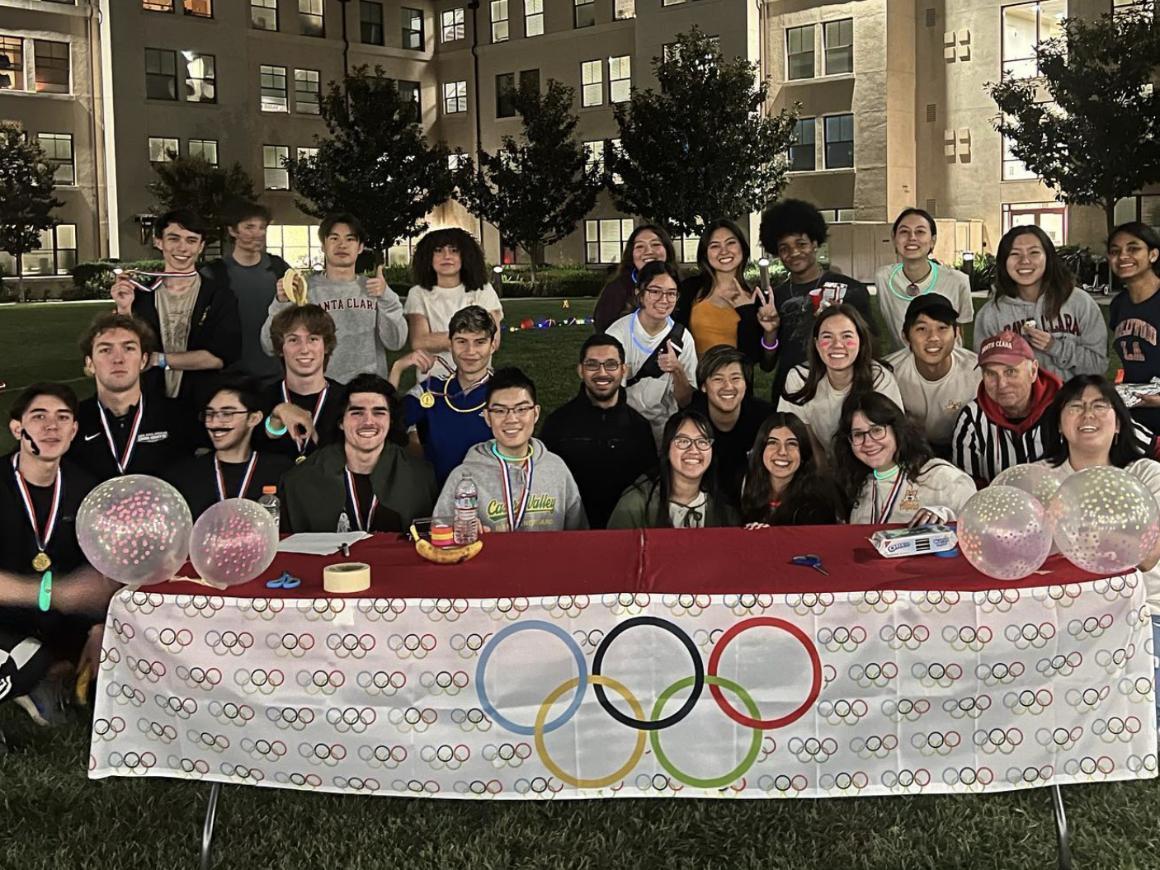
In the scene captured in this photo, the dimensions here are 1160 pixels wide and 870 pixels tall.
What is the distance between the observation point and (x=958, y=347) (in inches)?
233

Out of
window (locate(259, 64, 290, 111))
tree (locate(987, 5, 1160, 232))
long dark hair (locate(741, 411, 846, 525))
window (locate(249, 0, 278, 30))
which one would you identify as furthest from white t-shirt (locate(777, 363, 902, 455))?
window (locate(249, 0, 278, 30))

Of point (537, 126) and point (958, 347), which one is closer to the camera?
point (958, 347)

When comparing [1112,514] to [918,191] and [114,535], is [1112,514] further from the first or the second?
[918,191]

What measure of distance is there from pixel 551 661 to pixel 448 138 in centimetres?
3809

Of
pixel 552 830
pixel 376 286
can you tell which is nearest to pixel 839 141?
pixel 376 286

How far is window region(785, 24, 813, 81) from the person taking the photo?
1252 inches

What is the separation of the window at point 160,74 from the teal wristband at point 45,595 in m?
34.4

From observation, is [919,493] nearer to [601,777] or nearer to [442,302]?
[601,777]

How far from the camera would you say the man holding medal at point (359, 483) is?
4.95m

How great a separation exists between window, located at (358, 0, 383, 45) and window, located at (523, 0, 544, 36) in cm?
558

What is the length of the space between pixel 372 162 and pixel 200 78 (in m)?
9.00

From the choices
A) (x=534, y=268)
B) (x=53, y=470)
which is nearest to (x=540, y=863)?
(x=53, y=470)

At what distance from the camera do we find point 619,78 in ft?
115

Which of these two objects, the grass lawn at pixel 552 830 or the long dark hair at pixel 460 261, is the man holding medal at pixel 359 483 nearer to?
the grass lawn at pixel 552 830
